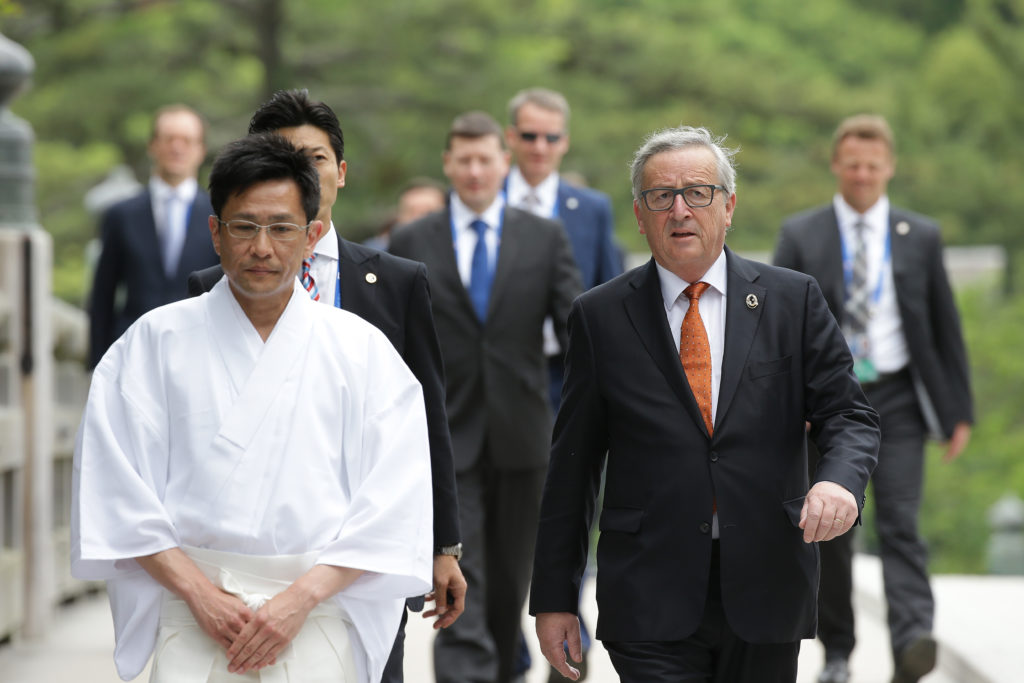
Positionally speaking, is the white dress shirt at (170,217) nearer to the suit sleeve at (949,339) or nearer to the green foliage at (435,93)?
the suit sleeve at (949,339)

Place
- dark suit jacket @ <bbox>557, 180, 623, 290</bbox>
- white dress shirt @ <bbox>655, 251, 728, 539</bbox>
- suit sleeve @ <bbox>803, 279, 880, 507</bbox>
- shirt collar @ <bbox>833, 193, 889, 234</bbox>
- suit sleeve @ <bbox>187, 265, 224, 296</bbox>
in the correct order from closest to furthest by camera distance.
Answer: suit sleeve @ <bbox>803, 279, 880, 507</bbox>, white dress shirt @ <bbox>655, 251, 728, 539</bbox>, suit sleeve @ <bbox>187, 265, 224, 296</bbox>, shirt collar @ <bbox>833, 193, 889, 234</bbox>, dark suit jacket @ <bbox>557, 180, 623, 290</bbox>

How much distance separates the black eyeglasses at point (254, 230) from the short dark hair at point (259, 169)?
72mm

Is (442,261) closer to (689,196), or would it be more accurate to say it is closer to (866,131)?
(866,131)

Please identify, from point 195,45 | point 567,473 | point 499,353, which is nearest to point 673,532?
point 567,473

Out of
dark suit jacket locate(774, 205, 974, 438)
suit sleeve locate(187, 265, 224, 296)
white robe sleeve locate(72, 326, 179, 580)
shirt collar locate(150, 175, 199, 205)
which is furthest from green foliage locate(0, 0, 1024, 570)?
white robe sleeve locate(72, 326, 179, 580)

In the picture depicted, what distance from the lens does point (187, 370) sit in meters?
4.30

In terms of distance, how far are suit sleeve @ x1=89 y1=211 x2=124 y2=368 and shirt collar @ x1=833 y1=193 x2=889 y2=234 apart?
3.50m

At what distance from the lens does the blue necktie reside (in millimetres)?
7590

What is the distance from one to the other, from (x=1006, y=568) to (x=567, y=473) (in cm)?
1010

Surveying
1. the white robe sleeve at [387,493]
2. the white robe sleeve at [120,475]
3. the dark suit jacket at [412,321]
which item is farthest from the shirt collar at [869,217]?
the white robe sleeve at [120,475]

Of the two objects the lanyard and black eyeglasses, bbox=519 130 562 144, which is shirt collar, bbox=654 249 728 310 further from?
black eyeglasses, bbox=519 130 562 144

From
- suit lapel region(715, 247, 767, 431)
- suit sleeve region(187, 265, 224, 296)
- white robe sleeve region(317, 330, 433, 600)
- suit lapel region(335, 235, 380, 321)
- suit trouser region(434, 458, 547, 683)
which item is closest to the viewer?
white robe sleeve region(317, 330, 433, 600)

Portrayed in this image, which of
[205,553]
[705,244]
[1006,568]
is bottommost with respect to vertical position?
[1006,568]

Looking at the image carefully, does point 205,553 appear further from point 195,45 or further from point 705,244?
point 195,45
